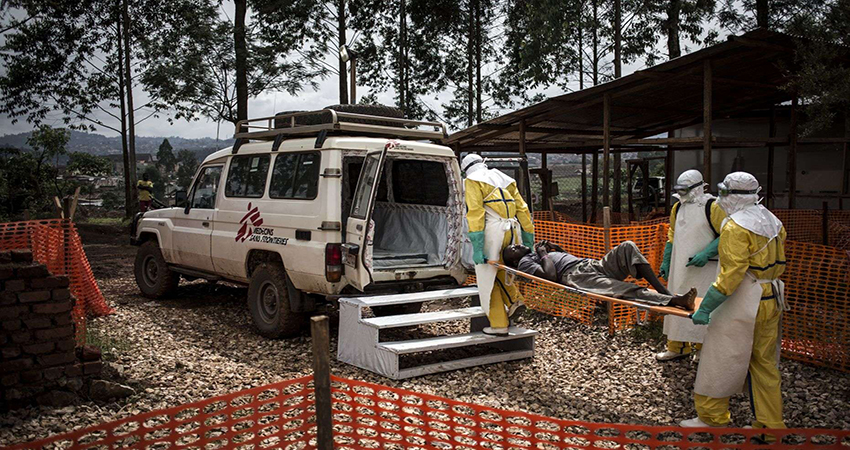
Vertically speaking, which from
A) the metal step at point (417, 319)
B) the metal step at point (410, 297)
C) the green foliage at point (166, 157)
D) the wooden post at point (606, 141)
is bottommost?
the metal step at point (417, 319)

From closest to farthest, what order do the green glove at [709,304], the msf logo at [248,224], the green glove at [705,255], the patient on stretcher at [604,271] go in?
1. the green glove at [709,304]
2. the patient on stretcher at [604,271]
3. the green glove at [705,255]
4. the msf logo at [248,224]

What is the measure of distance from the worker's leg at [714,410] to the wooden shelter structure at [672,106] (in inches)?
Result: 187

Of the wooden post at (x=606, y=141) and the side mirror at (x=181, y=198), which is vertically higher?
the wooden post at (x=606, y=141)

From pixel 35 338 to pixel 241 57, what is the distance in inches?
641

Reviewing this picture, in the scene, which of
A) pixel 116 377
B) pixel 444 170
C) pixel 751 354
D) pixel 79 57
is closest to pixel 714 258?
pixel 751 354

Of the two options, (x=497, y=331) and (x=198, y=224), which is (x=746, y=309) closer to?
(x=497, y=331)

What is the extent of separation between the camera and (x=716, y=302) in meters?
3.97

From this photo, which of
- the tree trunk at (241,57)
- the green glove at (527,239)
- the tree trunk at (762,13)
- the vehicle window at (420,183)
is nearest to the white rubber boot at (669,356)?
the green glove at (527,239)

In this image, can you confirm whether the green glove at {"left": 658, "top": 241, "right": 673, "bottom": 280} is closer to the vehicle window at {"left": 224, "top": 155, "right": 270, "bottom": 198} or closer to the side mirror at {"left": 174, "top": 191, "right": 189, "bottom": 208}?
the vehicle window at {"left": 224, "top": 155, "right": 270, "bottom": 198}

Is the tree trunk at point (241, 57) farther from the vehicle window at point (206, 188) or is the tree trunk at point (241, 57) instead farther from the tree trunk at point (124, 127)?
the vehicle window at point (206, 188)

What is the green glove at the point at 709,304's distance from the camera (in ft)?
13.0

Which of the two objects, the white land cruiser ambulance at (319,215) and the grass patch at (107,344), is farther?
the white land cruiser ambulance at (319,215)

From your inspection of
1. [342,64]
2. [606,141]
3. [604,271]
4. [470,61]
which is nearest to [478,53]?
[470,61]

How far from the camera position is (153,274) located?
8.88 metres
